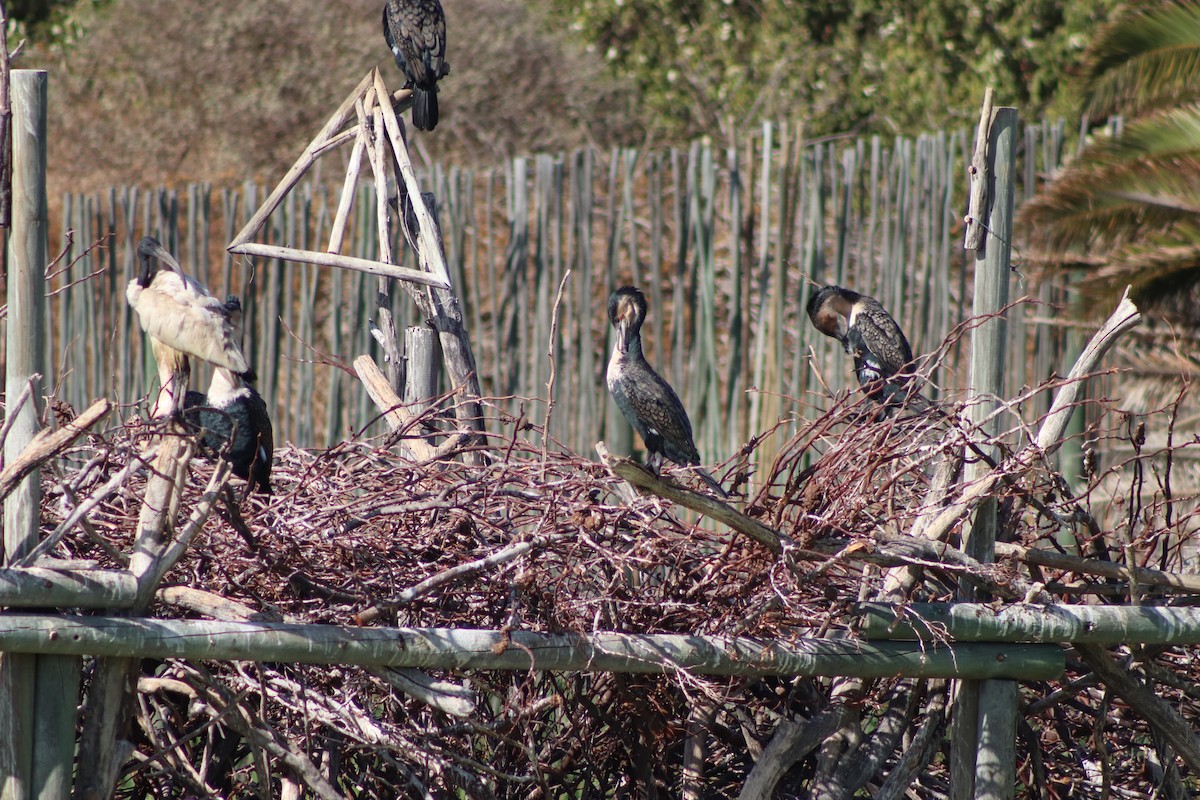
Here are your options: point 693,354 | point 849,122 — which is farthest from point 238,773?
point 849,122

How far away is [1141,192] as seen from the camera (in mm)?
7562

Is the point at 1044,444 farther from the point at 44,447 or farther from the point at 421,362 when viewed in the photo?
the point at 44,447

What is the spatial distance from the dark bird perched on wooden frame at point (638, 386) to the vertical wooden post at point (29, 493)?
2613 mm

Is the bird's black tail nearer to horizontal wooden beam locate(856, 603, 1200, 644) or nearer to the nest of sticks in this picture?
the nest of sticks

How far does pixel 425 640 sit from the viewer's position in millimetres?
3297

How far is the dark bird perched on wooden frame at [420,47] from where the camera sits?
5574mm

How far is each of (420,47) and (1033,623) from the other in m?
3.23

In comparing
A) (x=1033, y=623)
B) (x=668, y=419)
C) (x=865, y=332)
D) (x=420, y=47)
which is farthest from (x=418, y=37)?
(x=1033, y=623)

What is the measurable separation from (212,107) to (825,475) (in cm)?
1255

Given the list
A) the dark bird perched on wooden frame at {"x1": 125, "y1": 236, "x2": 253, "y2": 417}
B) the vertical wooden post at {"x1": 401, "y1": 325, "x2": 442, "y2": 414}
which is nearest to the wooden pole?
the vertical wooden post at {"x1": 401, "y1": 325, "x2": 442, "y2": 414}

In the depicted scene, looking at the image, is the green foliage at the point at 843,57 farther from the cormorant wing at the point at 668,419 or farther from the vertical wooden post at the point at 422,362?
the vertical wooden post at the point at 422,362

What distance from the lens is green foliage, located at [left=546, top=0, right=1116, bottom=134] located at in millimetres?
13680

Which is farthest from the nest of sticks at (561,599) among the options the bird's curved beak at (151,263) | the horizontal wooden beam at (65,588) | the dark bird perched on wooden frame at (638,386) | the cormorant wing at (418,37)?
the cormorant wing at (418,37)

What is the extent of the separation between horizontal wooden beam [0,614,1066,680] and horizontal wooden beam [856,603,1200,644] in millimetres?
60
